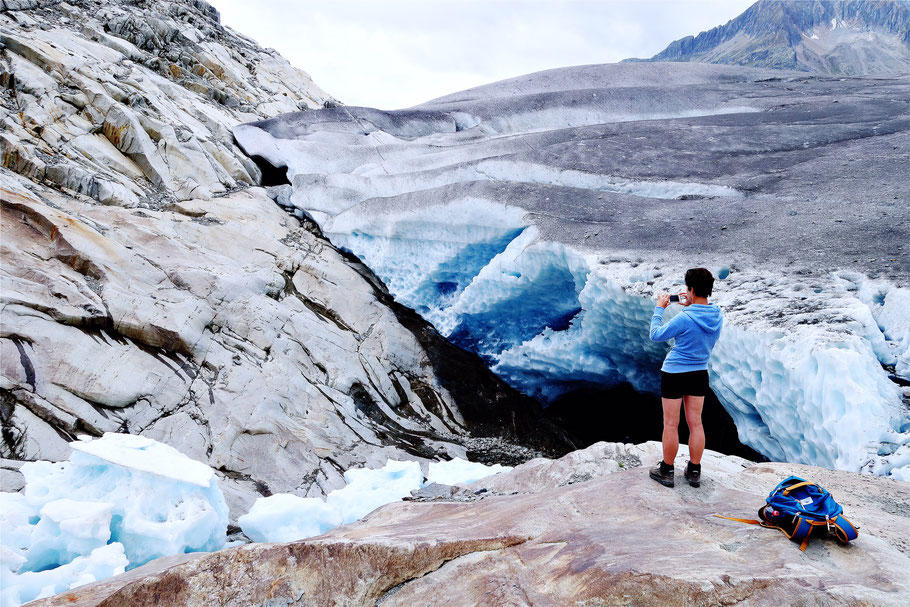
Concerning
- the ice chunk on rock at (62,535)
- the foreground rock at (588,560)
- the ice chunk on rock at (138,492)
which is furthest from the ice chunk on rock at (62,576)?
the foreground rock at (588,560)

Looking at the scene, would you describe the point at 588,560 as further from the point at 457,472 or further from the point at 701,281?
the point at 457,472

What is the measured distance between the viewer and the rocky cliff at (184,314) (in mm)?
7801

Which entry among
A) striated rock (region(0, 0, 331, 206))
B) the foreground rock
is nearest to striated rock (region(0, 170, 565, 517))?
striated rock (region(0, 0, 331, 206))

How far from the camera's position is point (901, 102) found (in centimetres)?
1334

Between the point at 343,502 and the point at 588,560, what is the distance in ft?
14.9

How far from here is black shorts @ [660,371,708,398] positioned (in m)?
3.95

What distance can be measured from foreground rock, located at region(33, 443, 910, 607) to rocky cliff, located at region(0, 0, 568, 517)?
425cm

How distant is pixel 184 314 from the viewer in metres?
9.13

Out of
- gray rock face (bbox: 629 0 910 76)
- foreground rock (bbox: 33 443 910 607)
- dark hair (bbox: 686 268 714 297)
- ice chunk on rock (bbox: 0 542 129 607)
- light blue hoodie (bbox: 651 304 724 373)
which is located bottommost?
ice chunk on rock (bbox: 0 542 129 607)

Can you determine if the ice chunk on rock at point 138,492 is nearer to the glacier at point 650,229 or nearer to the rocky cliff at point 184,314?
the rocky cliff at point 184,314

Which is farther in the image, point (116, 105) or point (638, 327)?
point (116, 105)

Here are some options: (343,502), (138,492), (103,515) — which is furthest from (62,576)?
(343,502)

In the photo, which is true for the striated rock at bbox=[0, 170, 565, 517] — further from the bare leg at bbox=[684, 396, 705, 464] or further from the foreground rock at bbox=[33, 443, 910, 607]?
the bare leg at bbox=[684, 396, 705, 464]

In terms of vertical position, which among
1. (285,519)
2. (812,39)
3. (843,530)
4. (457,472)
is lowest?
(457,472)
